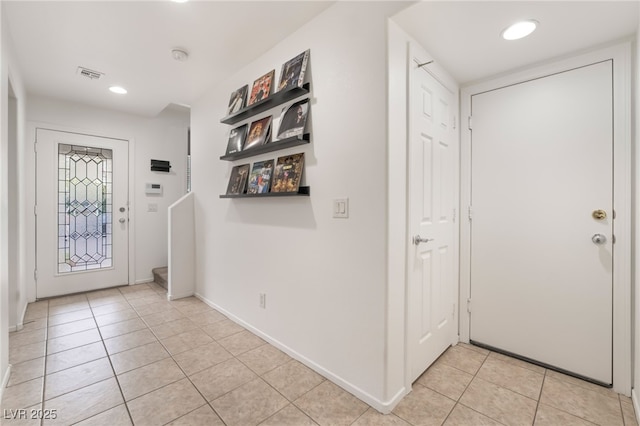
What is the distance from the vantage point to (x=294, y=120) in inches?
79.9

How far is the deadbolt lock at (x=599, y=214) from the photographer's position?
5.82 ft

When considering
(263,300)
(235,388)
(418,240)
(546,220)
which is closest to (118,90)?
(263,300)

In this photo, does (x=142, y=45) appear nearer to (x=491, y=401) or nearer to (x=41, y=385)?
(x=41, y=385)

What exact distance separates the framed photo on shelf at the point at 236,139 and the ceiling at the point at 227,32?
22.5 inches

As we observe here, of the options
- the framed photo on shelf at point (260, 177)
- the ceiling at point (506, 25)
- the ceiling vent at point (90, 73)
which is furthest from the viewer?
the ceiling vent at point (90, 73)

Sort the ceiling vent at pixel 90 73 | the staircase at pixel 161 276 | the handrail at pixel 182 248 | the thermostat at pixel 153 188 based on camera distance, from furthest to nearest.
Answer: the thermostat at pixel 153 188, the staircase at pixel 161 276, the handrail at pixel 182 248, the ceiling vent at pixel 90 73

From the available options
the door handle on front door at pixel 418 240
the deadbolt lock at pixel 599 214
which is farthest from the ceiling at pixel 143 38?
the deadbolt lock at pixel 599 214

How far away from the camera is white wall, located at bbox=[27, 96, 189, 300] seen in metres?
3.60

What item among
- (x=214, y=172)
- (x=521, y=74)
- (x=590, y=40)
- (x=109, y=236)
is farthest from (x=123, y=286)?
(x=590, y=40)

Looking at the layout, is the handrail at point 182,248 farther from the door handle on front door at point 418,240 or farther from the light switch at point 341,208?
the door handle on front door at point 418,240

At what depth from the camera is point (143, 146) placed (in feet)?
13.5

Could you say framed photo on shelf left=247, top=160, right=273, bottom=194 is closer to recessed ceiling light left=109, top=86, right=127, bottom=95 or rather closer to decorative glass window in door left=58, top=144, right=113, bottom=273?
recessed ceiling light left=109, top=86, right=127, bottom=95

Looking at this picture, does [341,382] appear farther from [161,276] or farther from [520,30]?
[161,276]

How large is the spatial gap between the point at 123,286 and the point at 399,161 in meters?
4.12
